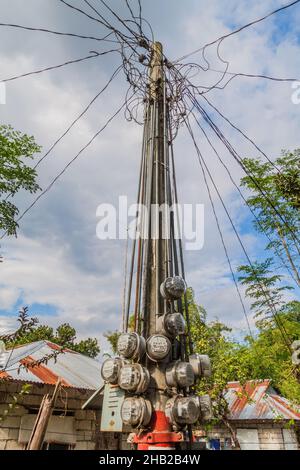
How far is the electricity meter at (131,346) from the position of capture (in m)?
2.58

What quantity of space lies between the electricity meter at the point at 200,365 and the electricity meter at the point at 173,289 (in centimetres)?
56

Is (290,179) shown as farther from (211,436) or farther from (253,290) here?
(211,436)

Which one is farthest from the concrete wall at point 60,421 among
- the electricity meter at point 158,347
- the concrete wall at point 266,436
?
the concrete wall at point 266,436

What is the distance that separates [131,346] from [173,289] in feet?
2.06

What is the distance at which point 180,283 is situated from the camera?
290 centimetres

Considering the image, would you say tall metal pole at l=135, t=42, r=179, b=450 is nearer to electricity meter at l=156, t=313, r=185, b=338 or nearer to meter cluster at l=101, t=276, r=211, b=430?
meter cluster at l=101, t=276, r=211, b=430

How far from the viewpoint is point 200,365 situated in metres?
2.77

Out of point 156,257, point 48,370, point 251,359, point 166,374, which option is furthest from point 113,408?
point 251,359

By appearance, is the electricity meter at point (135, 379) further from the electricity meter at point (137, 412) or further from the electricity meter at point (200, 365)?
the electricity meter at point (200, 365)

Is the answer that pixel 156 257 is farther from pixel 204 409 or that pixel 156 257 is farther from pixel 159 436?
pixel 159 436

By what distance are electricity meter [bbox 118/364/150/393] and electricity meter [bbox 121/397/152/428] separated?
0.28ft

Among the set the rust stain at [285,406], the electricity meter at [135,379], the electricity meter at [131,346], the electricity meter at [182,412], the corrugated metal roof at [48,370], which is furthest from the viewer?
the rust stain at [285,406]
